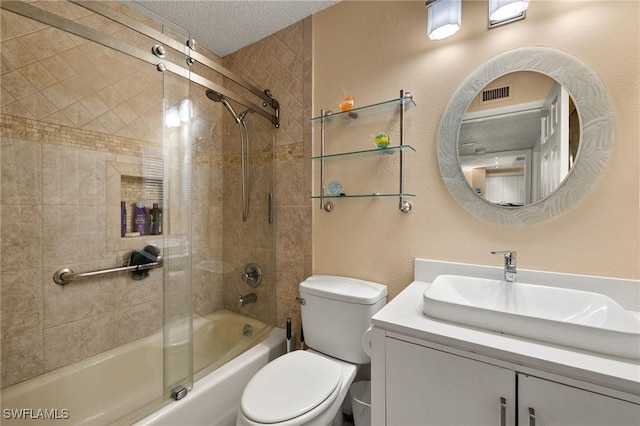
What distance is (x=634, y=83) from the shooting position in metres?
0.89

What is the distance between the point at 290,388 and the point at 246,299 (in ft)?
2.55

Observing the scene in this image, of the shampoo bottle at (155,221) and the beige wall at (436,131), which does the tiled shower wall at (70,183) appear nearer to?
the shampoo bottle at (155,221)

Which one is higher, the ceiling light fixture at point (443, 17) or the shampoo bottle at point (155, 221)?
the ceiling light fixture at point (443, 17)

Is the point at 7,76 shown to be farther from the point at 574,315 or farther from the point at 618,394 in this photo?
the point at 574,315

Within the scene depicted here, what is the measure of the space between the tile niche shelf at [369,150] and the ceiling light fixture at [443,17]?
27 centimetres

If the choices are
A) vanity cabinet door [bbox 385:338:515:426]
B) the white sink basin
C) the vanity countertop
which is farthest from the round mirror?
vanity cabinet door [bbox 385:338:515:426]

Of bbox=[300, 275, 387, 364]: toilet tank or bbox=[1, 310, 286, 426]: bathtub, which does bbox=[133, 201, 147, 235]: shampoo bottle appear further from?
bbox=[300, 275, 387, 364]: toilet tank

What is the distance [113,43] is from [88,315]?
4.41ft

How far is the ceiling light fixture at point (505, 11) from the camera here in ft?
3.22

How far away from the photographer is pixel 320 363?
1.17m

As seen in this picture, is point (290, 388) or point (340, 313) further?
point (340, 313)

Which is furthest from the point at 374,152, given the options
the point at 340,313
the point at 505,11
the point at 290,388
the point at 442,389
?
the point at 290,388

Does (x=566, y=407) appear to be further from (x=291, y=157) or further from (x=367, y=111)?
(x=291, y=157)

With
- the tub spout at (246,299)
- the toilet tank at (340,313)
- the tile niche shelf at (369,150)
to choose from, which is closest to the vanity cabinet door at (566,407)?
the toilet tank at (340,313)
